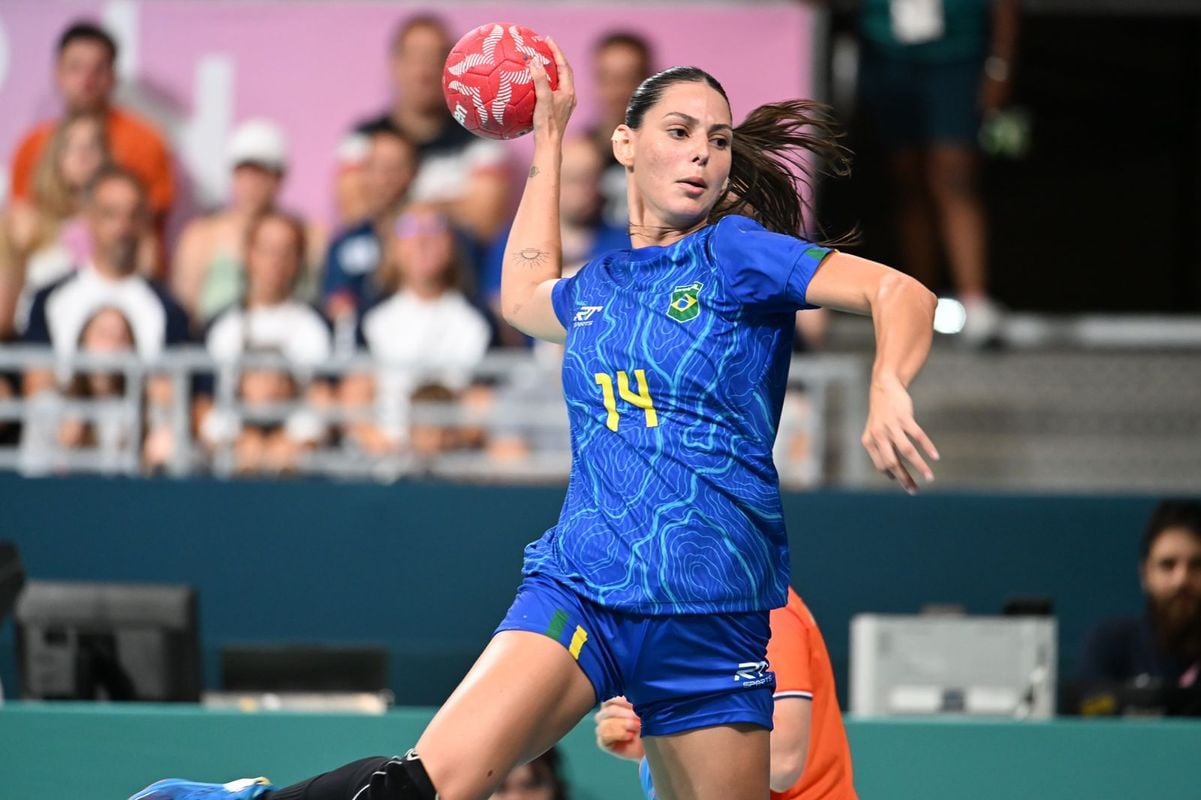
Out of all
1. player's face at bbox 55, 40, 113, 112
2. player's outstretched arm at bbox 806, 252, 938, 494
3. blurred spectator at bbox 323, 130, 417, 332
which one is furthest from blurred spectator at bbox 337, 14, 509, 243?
player's outstretched arm at bbox 806, 252, 938, 494

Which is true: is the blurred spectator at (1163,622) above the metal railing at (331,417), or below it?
below

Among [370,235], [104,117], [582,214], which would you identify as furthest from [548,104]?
[104,117]

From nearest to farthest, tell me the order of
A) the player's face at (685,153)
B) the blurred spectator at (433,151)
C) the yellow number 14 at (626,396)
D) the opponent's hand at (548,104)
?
the yellow number 14 at (626,396)
the player's face at (685,153)
the opponent's hand at (548,104)
the blurred spectator at (433,151)

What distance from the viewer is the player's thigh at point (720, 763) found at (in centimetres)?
334

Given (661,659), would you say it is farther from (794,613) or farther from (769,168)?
(769,168)

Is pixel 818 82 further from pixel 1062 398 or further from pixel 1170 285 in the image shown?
pixel 1170 285

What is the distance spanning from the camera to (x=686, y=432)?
3406 millimetres

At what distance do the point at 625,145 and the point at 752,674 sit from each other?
1.10m

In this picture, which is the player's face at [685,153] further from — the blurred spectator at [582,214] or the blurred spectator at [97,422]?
the blurred spectator at [582,214]

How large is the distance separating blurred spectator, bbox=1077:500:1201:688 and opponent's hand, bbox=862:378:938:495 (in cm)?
319

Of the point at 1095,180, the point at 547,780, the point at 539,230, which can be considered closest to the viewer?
the point at 539,230

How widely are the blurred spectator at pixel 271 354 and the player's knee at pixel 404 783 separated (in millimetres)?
4449

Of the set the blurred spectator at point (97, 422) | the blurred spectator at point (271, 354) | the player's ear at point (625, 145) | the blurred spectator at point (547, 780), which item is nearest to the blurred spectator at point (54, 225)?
the blurred spectator at point (271, 354)

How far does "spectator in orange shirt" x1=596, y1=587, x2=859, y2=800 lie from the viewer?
361 cm
